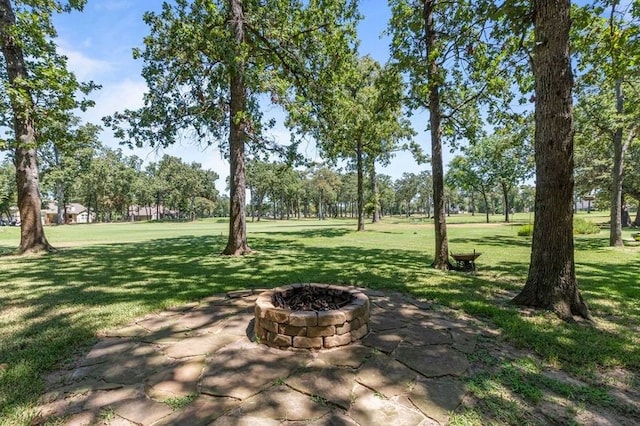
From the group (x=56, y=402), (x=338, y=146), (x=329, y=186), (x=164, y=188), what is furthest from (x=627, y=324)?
(x=164, y=188)

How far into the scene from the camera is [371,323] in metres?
4.05

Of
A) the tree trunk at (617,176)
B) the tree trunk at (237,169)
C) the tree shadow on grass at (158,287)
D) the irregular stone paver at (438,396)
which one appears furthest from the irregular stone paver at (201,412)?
A: the tree trunk at (617,176)

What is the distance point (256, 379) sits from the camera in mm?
2723

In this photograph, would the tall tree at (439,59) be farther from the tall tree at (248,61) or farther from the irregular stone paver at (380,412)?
the irregular stone paver at (380,412)

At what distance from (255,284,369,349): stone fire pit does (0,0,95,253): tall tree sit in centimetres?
913

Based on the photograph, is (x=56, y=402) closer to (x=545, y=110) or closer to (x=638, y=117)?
(x=545, y=110)

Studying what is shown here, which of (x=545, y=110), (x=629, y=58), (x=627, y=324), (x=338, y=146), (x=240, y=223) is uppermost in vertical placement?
(x=629, y=58)

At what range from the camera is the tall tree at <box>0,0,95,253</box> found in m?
8.20

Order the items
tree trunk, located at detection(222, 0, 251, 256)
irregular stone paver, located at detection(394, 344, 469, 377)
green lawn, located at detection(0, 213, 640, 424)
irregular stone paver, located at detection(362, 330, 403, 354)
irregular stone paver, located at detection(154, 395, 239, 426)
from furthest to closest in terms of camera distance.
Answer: tree trunk, located at detection(222, 0, 251, 256) → irregular stone paver, located at detection(362, 330, 403, 354) → green lawn, located at detection(0, 213, 640, 424) → irregular stone paver, located at detection(394, 344, 469, 377) → irregular stone paver, located at detection(154, 395, 239, 426)

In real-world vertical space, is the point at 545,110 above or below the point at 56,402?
→ above

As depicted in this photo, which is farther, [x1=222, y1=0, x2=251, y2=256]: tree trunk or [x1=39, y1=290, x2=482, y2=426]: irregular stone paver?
[x1=222, y1=0, x2=251, y2=256]: tree trunk

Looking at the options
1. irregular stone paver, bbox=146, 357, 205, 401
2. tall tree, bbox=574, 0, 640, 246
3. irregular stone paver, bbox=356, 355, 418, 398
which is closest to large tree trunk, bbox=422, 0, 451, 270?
tall tree, bbox=574, 0, 640, 246

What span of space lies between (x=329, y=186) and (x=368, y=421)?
175 ft

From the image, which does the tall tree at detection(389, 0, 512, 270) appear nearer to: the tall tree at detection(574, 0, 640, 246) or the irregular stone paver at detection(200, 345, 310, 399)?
the tall tree at detection(574, 0, 640, 246)
